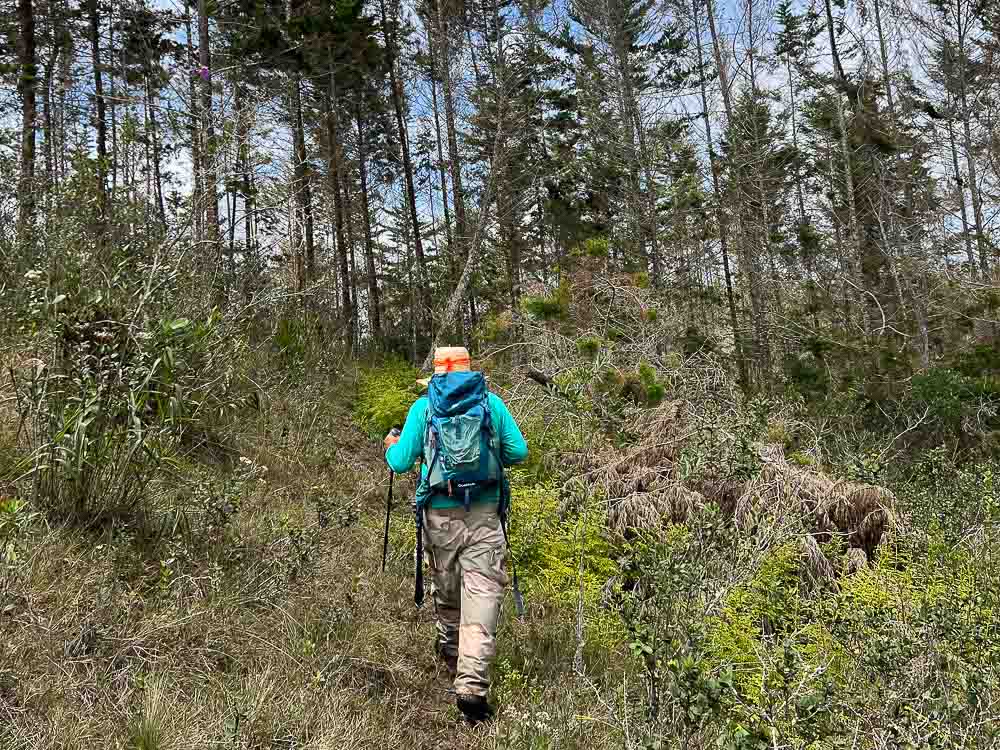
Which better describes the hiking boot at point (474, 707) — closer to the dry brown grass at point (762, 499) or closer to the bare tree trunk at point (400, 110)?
the dry brown grass at point (762, 499)

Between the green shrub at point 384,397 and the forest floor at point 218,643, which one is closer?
the forest floor at point 218,643

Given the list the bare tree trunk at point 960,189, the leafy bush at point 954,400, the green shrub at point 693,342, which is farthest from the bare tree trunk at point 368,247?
the bare tree trunk at point 960,189

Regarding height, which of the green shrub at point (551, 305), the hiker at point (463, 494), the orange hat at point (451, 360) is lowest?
the hiker at point (463, 494)

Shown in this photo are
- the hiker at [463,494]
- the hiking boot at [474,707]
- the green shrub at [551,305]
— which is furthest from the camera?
the green shrub at [551,305]

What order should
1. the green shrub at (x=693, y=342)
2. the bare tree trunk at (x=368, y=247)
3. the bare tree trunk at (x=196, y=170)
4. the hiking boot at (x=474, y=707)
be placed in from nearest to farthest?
1. the hiking boot at (x=474, y=707)
2. the bare tree trunk at (x=196, y=170)
3. the green shrub at (x=693, y=342)
4. the bare tree trunk at (x=368, y=247)

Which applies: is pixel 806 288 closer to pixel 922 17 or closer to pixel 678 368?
pixel 922 17

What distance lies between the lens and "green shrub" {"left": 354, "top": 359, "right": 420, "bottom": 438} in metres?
8.05

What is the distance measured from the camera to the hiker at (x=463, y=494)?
133 inches

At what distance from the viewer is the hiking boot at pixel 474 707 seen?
3.23 meters

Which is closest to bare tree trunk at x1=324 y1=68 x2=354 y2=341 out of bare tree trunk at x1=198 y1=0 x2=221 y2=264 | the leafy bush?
bare tree trunk at x1=198 y1=0 x2=221 y2=264

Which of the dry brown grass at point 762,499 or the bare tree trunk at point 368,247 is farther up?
the bare tree trunk at point 368,247

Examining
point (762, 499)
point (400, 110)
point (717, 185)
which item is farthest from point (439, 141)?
point (762, 499)

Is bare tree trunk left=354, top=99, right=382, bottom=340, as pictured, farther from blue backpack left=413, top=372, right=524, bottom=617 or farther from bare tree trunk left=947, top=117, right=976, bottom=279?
bare tree trunk left=947, top=117, right=976, bottom=279

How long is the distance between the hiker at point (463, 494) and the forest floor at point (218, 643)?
442 mm
